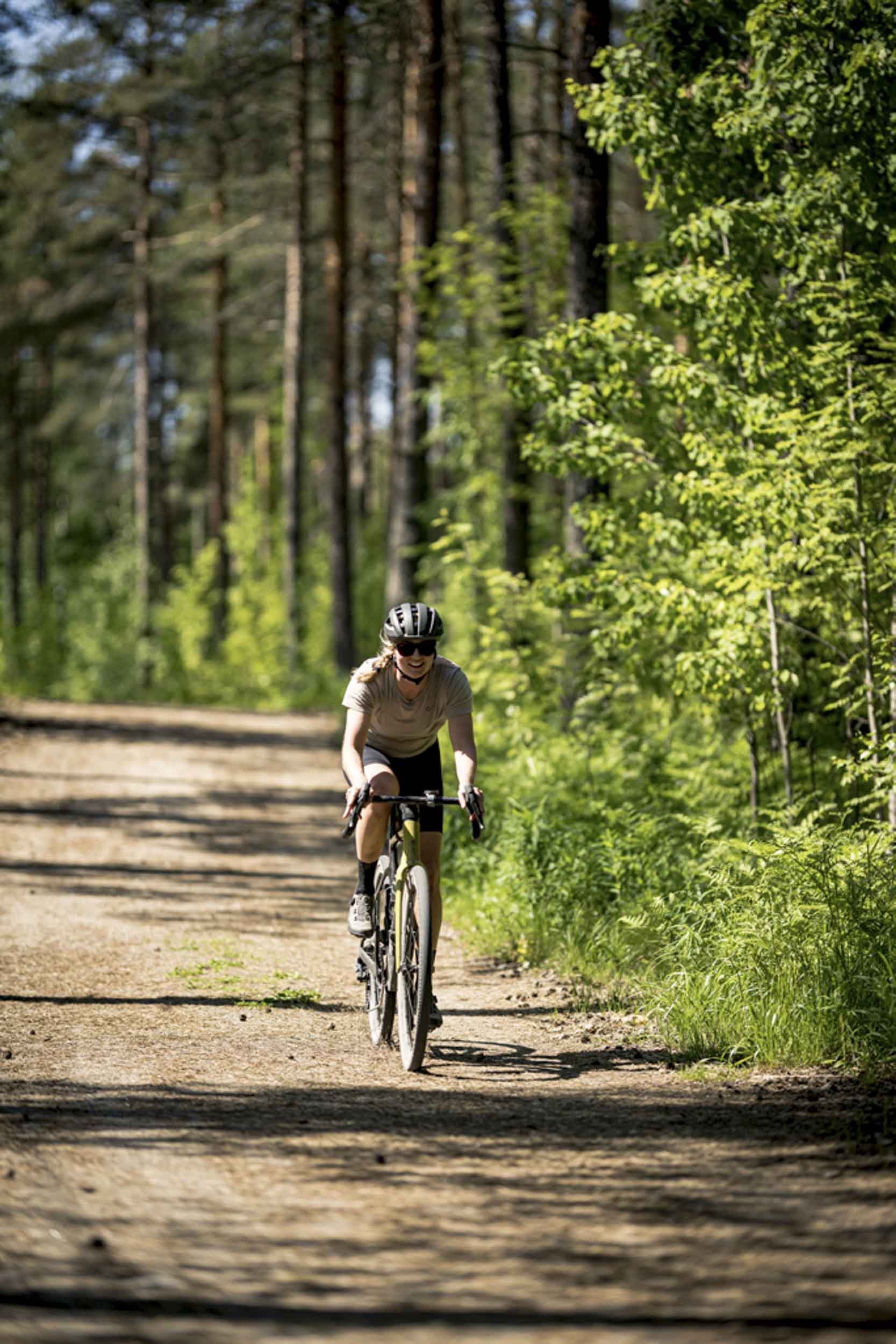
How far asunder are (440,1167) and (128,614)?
2890 centimetres

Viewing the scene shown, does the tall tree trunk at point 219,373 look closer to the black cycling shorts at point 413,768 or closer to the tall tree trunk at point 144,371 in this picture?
the tall tree trunk at point 144,371

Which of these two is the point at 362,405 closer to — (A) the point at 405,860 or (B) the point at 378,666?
(B) the point at 378,666

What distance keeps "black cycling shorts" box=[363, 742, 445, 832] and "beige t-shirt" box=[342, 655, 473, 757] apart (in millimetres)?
117

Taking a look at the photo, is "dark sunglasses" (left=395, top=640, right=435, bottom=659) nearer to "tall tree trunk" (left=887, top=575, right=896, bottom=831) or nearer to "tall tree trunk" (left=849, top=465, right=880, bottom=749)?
"tall tree trunk" (left=887, top=575, right=896, bottom=831)

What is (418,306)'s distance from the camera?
726 inches

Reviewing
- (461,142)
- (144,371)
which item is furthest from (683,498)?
(144,371)

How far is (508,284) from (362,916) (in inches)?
407

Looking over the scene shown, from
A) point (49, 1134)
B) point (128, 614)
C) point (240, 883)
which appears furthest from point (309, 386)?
point (49, 1134)

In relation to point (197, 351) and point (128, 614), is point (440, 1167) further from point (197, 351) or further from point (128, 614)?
point (197, 351)

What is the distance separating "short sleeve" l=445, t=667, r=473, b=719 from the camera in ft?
23.8

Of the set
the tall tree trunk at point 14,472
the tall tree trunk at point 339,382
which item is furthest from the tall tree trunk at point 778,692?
the tall tree trunk at point 14,472

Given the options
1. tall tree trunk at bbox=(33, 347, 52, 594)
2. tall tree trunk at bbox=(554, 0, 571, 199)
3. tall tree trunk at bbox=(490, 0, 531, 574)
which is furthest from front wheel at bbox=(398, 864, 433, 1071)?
tall tree trunk at bbox=(33, 347, 52, 594)

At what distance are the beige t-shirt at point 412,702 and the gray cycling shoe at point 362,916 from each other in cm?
93

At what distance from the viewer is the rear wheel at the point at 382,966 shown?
7.23 metres
